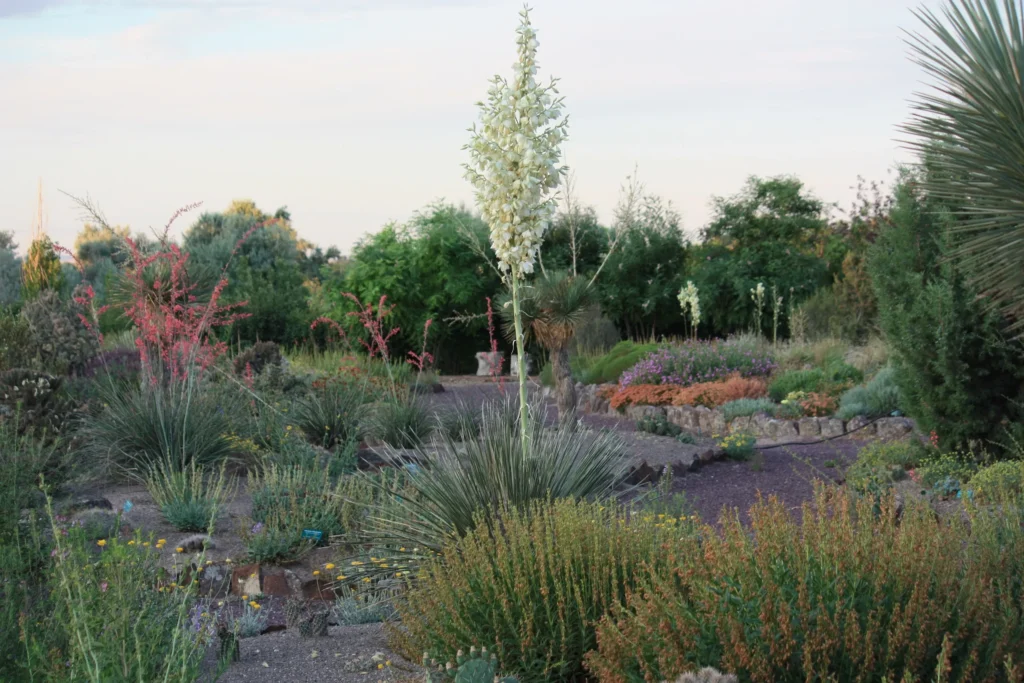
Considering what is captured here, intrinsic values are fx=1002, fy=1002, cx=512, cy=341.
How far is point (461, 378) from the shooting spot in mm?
20047

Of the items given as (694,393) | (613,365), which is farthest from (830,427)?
(613,365)

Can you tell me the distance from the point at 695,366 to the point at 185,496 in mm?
8772

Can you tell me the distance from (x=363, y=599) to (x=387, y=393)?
4.82m

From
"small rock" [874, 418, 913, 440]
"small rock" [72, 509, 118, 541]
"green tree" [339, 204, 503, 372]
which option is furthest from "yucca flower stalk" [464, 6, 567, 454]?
"green tree" [339, 204, 503, 372]

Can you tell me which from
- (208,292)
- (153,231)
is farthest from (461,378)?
(153,231)

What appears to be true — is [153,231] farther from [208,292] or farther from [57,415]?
[208,292]

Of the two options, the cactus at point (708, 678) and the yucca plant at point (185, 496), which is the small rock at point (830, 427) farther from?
the cactus at point (708, 678)

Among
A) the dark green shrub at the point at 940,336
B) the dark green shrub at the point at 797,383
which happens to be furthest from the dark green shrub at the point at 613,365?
the dark green shrub at the point at 940,336

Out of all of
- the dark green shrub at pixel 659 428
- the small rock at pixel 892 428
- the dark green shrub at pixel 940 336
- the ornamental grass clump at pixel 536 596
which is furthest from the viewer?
the dark green shrub at pixel 659 428

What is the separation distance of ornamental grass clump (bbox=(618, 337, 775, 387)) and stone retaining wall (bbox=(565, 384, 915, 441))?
3.01 ft

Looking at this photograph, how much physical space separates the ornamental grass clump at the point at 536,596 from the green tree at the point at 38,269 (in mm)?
10012

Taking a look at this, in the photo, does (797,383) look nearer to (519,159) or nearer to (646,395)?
(646,395)

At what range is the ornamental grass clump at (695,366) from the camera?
14195 mm

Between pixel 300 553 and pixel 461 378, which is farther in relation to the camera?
pixel 461 378
